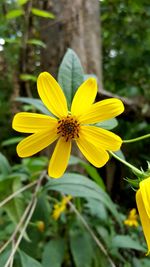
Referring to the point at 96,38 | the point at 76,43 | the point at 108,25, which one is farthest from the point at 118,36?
the point at 76,43

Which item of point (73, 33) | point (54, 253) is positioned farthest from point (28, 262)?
point (73, 33)

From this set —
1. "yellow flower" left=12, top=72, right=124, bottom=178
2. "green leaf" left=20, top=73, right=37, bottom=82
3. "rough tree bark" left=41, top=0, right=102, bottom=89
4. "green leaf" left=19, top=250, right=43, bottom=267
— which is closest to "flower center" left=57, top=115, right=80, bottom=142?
"yellow flower" left=12, top=72, right=124, bottom=178

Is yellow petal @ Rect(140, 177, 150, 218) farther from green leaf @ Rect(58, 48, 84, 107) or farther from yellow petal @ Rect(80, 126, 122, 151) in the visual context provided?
green leaf @ Rect(58, 48, 84, 107)

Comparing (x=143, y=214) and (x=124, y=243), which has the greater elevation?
(x=143, y=214)

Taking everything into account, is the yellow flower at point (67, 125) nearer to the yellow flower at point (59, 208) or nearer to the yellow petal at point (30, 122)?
the yellow petal at point (30, 122)

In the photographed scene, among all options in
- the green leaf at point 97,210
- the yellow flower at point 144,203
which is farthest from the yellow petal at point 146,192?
the green leaf at point 97,210

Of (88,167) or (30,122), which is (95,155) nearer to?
(30,122)
